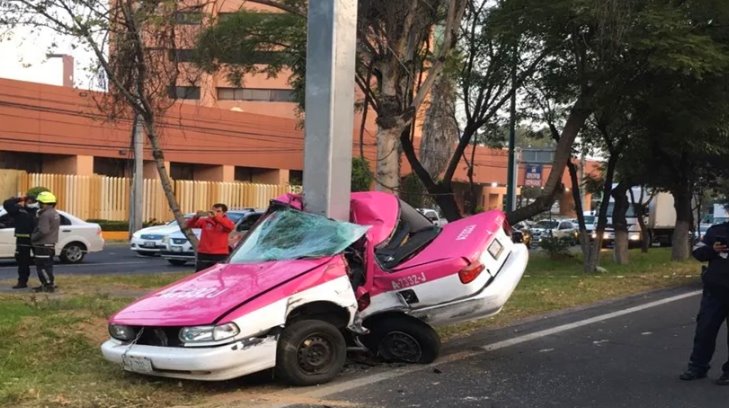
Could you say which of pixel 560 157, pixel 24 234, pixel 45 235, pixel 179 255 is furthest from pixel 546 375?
pixel 179 255

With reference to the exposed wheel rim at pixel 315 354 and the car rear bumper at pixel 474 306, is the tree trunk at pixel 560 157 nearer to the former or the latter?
the car rear bumper at pixel 474 306

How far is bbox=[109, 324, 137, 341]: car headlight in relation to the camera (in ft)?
20.3

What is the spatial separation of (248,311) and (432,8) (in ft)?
30.2

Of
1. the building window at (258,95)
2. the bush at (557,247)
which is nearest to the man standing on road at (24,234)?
the bush at (557,247)

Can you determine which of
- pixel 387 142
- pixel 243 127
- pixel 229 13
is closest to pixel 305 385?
pixel 387 142

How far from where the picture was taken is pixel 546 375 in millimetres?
6883

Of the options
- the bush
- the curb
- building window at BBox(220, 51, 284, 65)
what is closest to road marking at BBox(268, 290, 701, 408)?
building window at BBox(220, 51, 284, 65)

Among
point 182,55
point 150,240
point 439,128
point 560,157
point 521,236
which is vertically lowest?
point 150,240

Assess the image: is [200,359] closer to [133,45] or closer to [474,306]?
[474,306]

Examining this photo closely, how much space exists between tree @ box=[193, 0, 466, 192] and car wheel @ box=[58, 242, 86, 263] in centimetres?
659

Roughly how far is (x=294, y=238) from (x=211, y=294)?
112 centimetres

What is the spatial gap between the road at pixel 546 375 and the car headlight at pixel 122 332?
1282mm

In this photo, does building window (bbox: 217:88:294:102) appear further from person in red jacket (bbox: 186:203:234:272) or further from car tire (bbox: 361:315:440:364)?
car tire (bbox: 361:315:440:364)

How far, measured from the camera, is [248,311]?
5.92 metres
